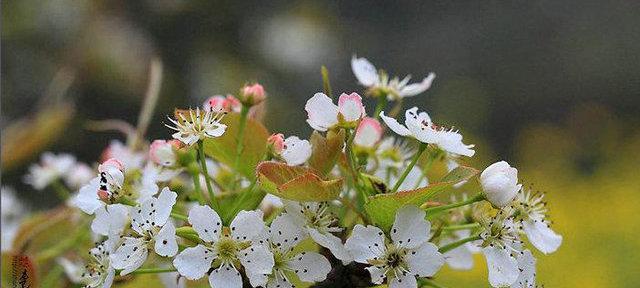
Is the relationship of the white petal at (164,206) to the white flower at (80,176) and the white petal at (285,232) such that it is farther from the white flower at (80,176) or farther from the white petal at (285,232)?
the white flower at (80,176)

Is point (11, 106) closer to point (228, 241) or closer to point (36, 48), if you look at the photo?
point (36, 48)

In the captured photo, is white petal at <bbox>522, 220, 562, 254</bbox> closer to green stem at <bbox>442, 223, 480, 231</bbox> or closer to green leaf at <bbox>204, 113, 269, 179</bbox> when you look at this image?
green stem at <bbox>442, 223, 480, 231</bbox>

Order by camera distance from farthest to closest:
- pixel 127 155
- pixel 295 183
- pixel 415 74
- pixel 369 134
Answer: pixel 415 74 < pixel 127 155 < pixel 369 134 < pixel 295 183

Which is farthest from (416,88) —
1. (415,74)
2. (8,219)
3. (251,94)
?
(415,74)

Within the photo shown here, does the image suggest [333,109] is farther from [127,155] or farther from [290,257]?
[127,155]

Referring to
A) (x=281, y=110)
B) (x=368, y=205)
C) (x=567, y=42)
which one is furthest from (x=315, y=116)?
(x=567, y=42)

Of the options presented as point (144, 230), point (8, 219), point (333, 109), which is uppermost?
point (333, 109)

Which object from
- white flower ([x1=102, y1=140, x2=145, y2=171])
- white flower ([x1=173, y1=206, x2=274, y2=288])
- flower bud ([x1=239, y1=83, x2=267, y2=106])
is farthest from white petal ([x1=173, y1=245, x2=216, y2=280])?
white flower ([x1=102, y1=140, x2=145, y2=171])

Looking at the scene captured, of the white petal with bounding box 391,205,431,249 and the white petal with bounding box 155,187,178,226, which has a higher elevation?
the white petal with bounding box 391,205,431,249
